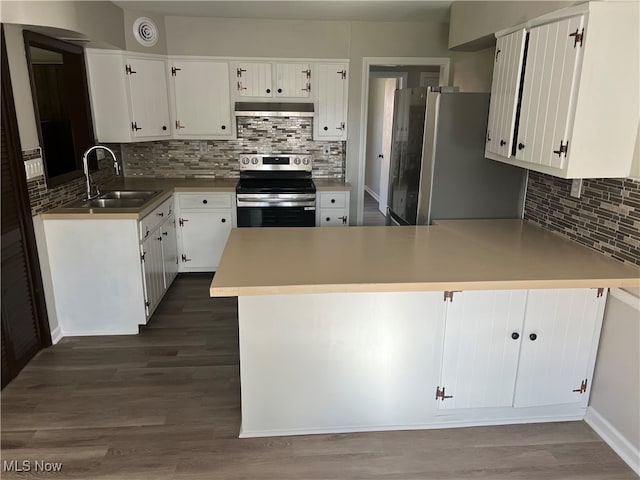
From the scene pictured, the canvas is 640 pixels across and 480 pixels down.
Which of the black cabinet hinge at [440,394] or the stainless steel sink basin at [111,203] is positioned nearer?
the black cabinet hinge at [440,394]

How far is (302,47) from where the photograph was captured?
443 centimetres

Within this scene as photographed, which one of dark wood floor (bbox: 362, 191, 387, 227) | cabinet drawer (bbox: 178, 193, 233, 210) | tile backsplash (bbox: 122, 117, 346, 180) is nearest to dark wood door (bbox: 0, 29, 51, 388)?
cabinet drawer (bbox: 178, 193, 233, 210)

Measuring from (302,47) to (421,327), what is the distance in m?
3.21

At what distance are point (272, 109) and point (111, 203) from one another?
169cm

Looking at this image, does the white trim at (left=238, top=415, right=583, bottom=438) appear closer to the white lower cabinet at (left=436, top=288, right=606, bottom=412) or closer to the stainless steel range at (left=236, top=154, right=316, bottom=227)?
the white lower cabinet at (left=436, top=288, right=606, bottom=412)

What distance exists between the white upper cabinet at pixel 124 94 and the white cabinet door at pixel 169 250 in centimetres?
82

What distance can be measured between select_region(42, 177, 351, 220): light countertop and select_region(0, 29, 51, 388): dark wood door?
267 mm

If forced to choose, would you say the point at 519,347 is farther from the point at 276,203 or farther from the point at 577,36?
the point at 276,203

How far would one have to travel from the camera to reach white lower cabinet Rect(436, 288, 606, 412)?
2.25 metres

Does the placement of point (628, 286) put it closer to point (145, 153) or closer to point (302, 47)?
point (302, 47)

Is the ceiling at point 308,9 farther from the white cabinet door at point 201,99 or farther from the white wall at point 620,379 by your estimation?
the white wall at point 620,379

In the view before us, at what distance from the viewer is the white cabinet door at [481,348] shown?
2232 mm

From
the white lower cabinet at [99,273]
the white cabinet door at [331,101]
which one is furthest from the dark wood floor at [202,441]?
the white cabinet door at [331,101]

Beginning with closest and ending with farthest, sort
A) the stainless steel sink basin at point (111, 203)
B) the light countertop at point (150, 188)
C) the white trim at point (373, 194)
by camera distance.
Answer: the light countertop at point (150, 188) → the stainless steel sink basin at point (111, 203) → the white trim at point (373, 194)
